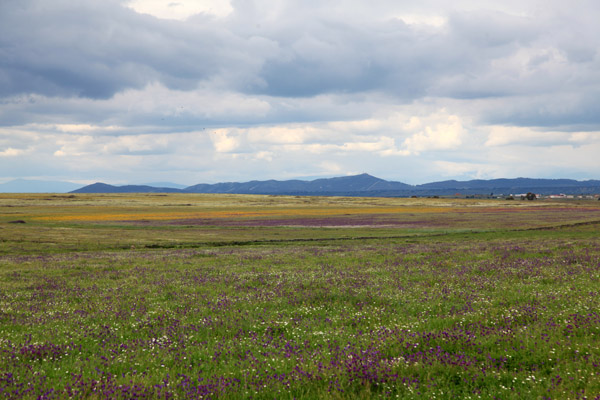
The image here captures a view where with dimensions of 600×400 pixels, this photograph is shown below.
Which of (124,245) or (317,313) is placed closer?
(317,313)

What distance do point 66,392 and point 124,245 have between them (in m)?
42.5

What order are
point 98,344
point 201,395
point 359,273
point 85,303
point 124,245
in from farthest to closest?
point 124,245, point 359,273, point 85,303, point 98,344, point 201,395

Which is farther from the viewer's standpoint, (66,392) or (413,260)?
(413,260)

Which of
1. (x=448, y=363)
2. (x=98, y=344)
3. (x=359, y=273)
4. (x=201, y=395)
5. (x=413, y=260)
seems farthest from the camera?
(x=413, y=260)

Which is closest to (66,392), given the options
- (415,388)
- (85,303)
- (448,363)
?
(415,388)

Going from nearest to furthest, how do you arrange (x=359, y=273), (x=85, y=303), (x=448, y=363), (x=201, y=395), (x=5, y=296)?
(x=201, y=395) < (x=448, y=363) < (x=85, y=303) < (x=5, y=296) < (x=359, y=273)

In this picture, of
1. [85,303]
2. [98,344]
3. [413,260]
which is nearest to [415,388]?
[98,344]

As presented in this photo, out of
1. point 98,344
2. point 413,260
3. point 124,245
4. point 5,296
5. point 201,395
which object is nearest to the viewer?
point 201,395

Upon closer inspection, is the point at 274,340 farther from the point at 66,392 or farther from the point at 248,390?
the point at 66,392

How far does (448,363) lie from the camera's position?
8.27 meters

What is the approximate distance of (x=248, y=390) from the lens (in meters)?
7.52

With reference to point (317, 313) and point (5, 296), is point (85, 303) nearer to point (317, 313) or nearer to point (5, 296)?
point (5, 296)

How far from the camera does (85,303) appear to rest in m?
15.0

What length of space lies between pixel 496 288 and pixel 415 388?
9442 millimetres
